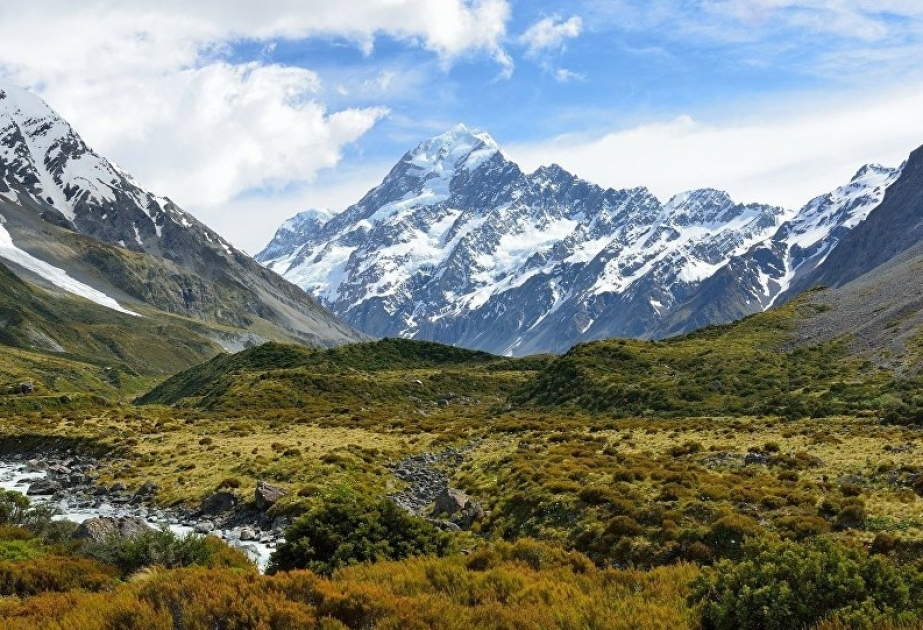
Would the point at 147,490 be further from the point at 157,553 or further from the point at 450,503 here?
the point at 157,553

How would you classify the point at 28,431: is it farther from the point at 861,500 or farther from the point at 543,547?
the point at 861,500

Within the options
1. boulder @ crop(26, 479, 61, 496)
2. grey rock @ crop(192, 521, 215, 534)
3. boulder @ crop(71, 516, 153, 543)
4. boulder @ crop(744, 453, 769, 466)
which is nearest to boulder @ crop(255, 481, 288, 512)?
grey rock @ crop(192, 521, 215, 534)

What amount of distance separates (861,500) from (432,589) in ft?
51.0

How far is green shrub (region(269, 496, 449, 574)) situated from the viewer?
18.2m

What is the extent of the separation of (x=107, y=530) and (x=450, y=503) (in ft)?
43.4

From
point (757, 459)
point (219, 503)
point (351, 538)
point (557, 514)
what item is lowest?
point (219, 503)

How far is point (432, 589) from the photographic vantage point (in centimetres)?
1434

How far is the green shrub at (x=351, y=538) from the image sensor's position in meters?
18.2

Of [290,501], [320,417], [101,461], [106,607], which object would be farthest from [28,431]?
[106,607]

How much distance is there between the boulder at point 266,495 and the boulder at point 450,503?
24.9 feet

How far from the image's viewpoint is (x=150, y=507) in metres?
33.8

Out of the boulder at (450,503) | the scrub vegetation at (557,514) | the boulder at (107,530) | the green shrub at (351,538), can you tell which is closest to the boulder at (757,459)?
the scrub vegetation at (557,514)

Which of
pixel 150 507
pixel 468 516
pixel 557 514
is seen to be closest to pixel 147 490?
pixel 150 507

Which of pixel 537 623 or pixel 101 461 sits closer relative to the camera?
pixel 537 623
